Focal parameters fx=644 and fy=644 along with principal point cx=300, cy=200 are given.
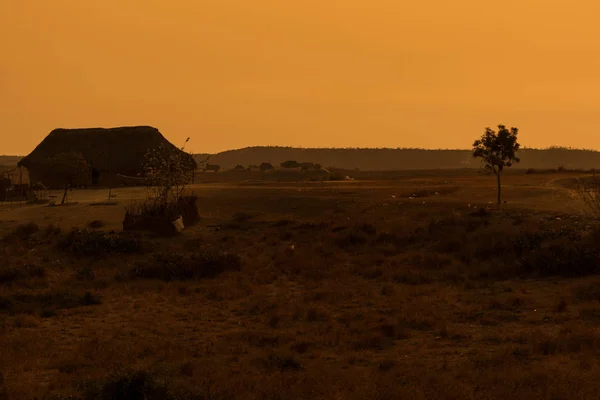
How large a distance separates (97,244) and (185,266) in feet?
13.2

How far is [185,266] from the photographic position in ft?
57.9

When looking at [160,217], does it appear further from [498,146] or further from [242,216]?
[498,146]

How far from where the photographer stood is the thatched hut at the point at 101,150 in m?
41.9

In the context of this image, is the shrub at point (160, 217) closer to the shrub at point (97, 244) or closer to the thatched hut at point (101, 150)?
the shrub at point (97, 244)

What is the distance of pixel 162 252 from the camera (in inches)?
786

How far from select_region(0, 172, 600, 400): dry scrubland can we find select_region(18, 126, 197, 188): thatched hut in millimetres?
15909

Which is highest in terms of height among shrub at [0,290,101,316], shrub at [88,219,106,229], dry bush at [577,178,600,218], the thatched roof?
the thatched roof

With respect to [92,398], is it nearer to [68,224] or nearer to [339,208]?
[68,224]

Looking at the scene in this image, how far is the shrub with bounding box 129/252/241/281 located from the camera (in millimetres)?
17359

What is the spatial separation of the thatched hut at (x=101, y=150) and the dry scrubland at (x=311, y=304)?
15.9 m

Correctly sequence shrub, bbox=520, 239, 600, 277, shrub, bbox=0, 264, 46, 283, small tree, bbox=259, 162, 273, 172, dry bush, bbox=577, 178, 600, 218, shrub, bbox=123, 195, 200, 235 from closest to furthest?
shrub, bbox=520, 239, 600, 277
shrub, bbox=0, 264, 46, 283
dry bush, bbox=577, 178, 600, 218
shrub, bbox=123, 195, 200, 235
small tree, bbox=259, 162, 273, 172

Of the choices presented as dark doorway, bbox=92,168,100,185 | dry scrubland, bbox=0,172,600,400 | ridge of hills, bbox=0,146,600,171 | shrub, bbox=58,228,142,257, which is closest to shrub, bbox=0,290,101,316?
dry scrubland, bbox=0,172,600,400

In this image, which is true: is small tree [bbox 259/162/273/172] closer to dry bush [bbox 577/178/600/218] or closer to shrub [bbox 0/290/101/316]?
dry bush [bbox 577/178/600/218]

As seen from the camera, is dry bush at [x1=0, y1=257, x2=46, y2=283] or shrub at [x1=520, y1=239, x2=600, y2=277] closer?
shrub at [x1=520, y1=239, x2=600, y2=277]
